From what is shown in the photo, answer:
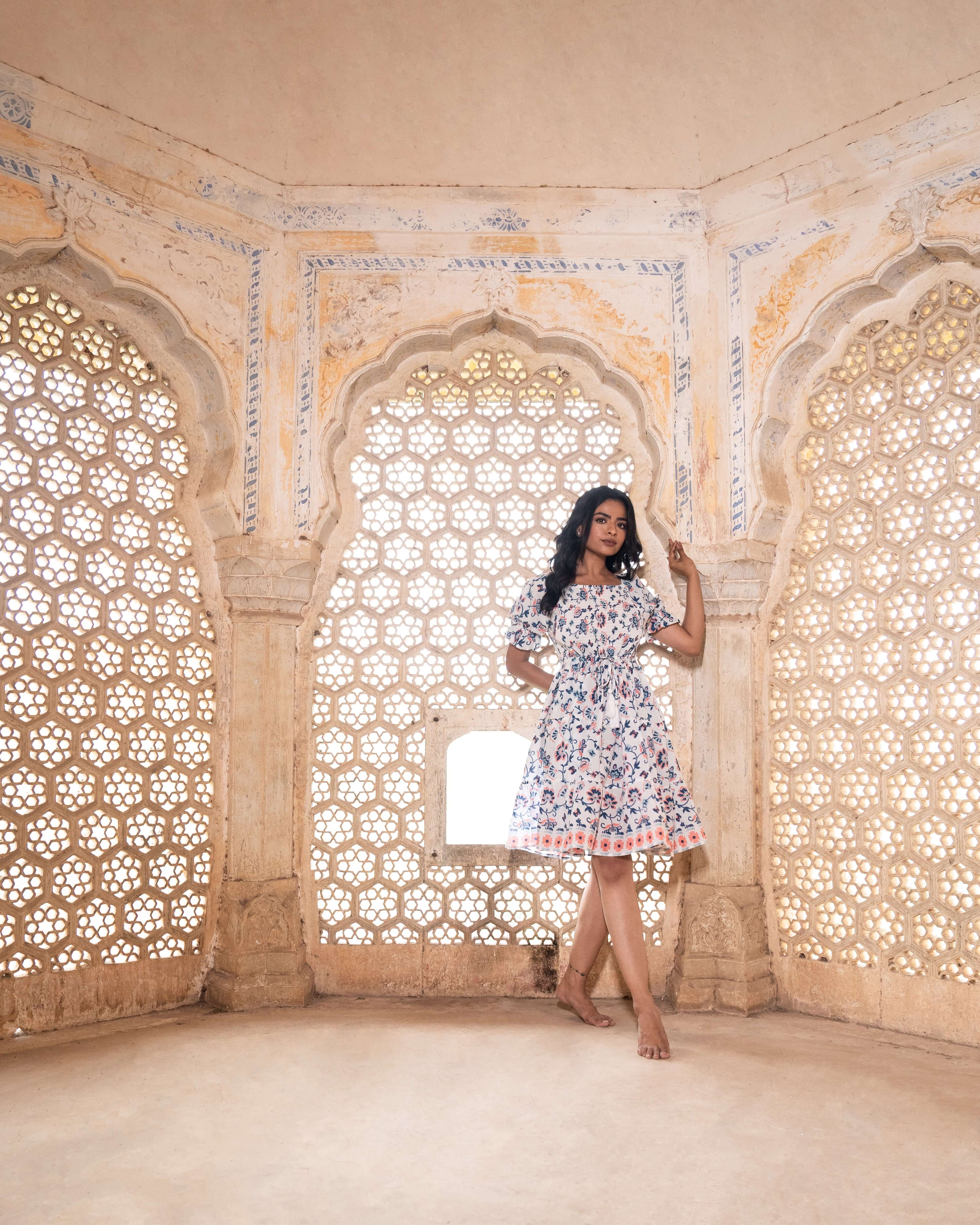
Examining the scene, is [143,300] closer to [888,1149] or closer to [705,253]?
[705,253]

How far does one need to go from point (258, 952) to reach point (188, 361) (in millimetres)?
2699

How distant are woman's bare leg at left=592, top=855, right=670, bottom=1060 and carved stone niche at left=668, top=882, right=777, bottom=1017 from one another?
36 cm

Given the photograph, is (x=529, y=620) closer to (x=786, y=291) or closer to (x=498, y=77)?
(x=786, y=291)

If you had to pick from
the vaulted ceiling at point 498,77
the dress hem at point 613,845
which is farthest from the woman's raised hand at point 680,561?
the vaulted ceiling at point 498,77

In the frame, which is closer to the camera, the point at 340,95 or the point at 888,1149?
the point at 888,1149

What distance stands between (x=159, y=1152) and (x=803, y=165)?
458 centimetres

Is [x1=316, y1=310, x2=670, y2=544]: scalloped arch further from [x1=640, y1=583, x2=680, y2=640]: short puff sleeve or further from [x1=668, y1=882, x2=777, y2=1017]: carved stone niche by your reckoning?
[x1=668, y1=882, x2=777, y2=1017]: carved stone niche

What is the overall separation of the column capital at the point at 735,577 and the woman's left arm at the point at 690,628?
14 centimetres

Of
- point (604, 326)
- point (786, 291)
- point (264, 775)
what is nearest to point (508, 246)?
point (604, 326)

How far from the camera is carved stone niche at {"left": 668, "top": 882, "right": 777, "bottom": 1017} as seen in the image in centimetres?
441

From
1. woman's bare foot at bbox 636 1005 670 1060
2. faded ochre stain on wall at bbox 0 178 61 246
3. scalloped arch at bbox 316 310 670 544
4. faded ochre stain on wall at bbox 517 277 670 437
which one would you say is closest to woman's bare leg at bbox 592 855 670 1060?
woman's bare foot at bbox 636 1005 670 1060

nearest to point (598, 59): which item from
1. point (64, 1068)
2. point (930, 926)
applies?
point (930, 926)

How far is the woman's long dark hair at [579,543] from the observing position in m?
4.34

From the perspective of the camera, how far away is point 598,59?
179 inches
